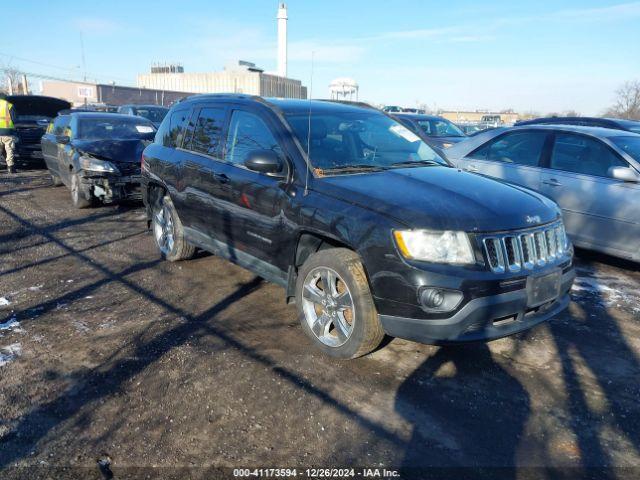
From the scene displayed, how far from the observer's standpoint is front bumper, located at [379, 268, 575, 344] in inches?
119

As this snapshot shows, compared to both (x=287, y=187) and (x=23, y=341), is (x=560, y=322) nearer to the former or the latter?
(x=287, y=187)

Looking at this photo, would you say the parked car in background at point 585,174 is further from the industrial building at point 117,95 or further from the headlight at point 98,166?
the industrial building at point 117,95

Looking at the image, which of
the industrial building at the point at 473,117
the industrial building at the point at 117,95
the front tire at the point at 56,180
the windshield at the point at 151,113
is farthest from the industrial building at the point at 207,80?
the front tire at the point at 56,180

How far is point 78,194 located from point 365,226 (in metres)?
6.80

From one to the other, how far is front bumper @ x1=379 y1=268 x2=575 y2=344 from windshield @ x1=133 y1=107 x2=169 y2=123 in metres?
15.9

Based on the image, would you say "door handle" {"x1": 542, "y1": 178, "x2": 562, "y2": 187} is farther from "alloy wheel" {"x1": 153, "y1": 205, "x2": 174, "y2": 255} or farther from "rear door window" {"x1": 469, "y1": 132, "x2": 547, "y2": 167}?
"alloy wheel" {"x1": 153, "y1": 205, "x2": 174, "y2": 255}

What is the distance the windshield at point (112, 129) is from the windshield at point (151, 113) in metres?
7.69

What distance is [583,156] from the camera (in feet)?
20.0

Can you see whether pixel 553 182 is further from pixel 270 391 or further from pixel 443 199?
pixel 270 391

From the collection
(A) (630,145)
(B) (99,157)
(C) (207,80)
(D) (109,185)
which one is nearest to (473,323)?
(A) (630,145)

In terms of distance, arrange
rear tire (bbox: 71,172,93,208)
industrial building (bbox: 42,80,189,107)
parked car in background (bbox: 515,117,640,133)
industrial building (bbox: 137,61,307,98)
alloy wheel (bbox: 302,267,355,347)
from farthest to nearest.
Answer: industrial building (bbox: 137,61,307,98) < industrial building (bbox: 42,80,189,107) < parked car in background (bbox: 515,117,640,133) < rear tire (bbox: 71,172,93,208) < alloy wheel (bbox: 302,267,355,347)

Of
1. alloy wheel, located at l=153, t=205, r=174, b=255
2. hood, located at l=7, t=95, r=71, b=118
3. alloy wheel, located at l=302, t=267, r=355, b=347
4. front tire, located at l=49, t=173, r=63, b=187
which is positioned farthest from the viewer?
hood, located at l=7, t=95, r=71, b=118

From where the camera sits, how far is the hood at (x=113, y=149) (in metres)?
8.17

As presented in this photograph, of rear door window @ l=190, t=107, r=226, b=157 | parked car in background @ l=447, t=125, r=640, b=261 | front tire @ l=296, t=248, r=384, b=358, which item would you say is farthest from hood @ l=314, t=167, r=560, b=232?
parked car in background @ l=447, t=125, r=640, b=261
